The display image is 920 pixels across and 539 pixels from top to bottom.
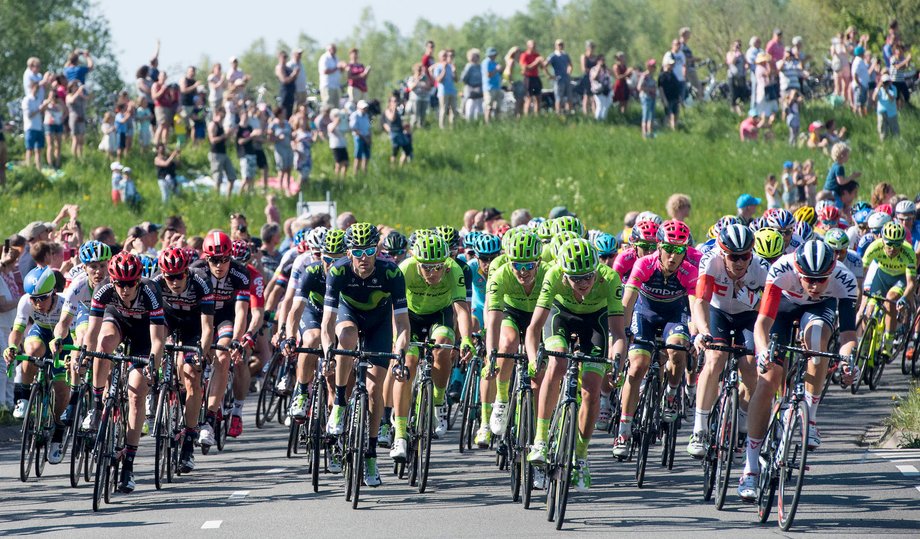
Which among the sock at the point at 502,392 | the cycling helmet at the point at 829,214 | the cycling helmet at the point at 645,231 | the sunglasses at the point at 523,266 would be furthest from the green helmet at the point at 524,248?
the cycling helmet at the point at 829,214

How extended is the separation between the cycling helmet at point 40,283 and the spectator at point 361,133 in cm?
1452

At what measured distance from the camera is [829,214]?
18281 mm

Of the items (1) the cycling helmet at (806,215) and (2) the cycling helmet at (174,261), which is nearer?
(2) the cycling helmet at (174,261)

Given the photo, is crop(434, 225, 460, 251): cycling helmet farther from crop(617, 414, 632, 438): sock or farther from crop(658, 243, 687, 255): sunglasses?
crop(617, 414, 632, 438): sock

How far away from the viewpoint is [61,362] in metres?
12.9

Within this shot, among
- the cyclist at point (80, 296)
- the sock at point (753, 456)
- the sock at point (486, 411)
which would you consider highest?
the cyclist at point (80, 296)

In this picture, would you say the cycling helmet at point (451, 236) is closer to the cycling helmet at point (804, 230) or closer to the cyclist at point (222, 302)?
the cyclist at point (222, 302)

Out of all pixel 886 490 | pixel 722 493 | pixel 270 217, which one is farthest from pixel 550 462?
pixel 270 217

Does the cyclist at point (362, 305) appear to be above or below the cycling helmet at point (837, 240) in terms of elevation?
below

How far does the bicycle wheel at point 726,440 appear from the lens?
10469 millimetres

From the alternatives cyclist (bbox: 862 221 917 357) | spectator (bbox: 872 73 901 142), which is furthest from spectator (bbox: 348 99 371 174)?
cyclist (bbox: 862 221 917 357)

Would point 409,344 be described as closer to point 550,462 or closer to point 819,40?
point 550,462

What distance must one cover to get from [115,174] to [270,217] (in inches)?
224

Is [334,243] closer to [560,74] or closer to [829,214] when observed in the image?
[829,214]
